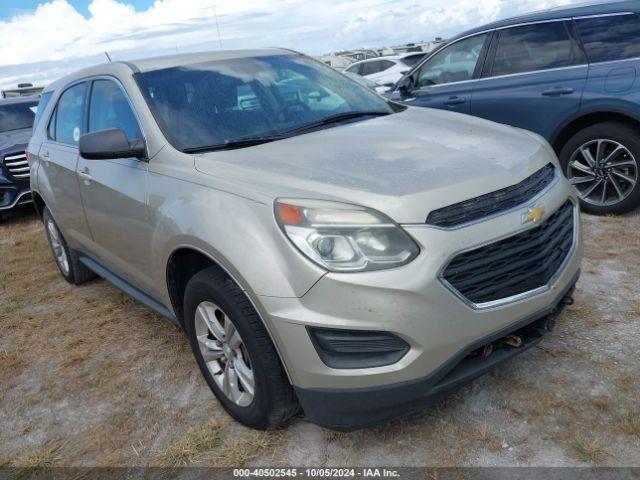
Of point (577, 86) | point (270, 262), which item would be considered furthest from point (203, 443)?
point (577, 86)

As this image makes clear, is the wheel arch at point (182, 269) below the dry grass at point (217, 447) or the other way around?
the other way around

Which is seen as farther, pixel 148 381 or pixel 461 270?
pixel 148 381

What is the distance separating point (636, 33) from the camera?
4.48m

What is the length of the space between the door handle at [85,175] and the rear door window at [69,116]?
438 mm

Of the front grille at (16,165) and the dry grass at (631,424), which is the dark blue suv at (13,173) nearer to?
the front grille at (16,165)

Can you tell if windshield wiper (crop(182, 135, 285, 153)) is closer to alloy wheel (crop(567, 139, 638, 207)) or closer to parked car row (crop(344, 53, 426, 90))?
alloy wheel (crop(567, 139, 638, 207))

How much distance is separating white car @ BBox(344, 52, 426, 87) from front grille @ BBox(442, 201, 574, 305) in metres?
10.8

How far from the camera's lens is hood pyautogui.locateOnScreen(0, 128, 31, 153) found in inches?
305

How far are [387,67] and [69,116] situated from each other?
10.9 m

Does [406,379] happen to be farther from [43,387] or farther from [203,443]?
[43,387]

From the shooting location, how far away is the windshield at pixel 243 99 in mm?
2887

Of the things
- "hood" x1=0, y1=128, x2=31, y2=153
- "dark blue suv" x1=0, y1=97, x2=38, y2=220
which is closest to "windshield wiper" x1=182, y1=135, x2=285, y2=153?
"dark blue suv" x1=0, y1=97, x2=38, y2=220

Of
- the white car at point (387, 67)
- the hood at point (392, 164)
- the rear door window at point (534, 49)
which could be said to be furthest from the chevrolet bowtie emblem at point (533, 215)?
the white car at point (387, 67)

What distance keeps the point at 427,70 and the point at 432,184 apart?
4168mm
